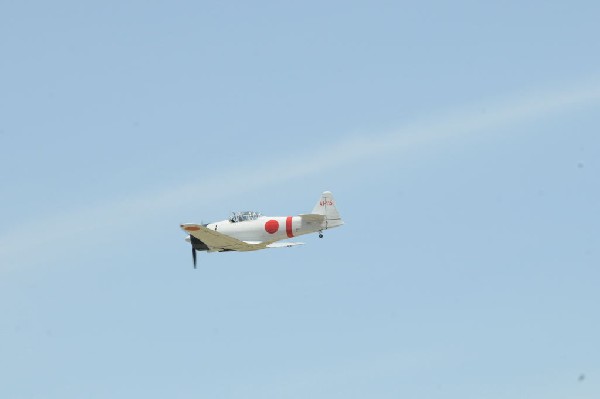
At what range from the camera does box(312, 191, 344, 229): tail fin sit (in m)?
157

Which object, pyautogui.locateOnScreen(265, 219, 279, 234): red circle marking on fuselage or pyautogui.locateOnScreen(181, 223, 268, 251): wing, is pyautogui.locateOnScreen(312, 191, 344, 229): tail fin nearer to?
pyautogui.locateOnScreen(265, 219, 279, 234): red circle marking on fuselage

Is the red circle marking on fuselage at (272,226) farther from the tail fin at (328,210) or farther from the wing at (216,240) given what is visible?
the tail fin at (328,210)

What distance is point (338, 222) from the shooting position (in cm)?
15738

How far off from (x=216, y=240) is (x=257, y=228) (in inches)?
181

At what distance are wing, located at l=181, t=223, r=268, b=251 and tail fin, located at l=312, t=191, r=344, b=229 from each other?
754 cm

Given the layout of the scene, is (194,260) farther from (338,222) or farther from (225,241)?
(338,222)

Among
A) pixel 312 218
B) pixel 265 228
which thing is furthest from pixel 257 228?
pixel 312 218

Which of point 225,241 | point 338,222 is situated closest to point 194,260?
point 225,241

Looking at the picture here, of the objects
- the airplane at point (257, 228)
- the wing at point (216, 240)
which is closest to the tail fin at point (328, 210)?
the airplane at point (257, 228)

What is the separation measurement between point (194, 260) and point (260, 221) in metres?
8.93

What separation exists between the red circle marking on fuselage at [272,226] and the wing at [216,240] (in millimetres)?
1686

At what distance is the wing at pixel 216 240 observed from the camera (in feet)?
519

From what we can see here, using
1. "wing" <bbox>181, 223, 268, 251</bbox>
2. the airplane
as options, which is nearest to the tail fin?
the airplane

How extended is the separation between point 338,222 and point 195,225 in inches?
594
